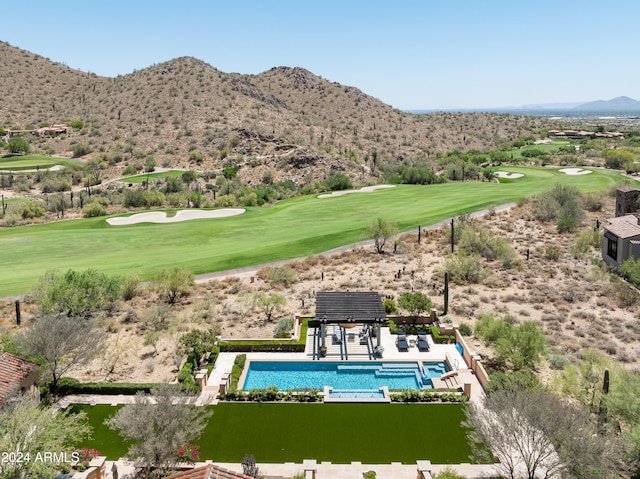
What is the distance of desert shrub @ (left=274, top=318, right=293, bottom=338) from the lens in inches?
1063

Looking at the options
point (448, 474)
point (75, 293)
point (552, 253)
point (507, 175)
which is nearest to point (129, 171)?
point (75, 293)

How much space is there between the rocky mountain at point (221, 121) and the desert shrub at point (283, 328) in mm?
50500

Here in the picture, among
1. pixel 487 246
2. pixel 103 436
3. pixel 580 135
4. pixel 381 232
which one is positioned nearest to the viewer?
pixel 103 436

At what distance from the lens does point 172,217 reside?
174ft

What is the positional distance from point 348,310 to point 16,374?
1552 cm

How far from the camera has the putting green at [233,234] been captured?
37.5m

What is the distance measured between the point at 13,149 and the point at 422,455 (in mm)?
93615

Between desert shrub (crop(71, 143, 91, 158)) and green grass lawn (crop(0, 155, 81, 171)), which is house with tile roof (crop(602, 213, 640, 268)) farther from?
desert shrub (crop(71, 143, 91, 158))

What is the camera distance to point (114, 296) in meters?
29.7

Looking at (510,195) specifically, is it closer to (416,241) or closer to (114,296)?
(416,241)

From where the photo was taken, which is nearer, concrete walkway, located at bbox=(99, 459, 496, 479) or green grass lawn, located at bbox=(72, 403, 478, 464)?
concrete walkway, located at bbox=(99, 459, 496, 479)

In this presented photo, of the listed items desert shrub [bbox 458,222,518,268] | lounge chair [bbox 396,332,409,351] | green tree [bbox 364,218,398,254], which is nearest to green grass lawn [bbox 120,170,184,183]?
green tree [bbox 364,218,398,254]

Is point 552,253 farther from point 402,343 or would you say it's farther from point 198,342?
point 198,342

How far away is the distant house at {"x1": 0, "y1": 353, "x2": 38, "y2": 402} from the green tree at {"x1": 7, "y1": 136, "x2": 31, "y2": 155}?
79887 mm
